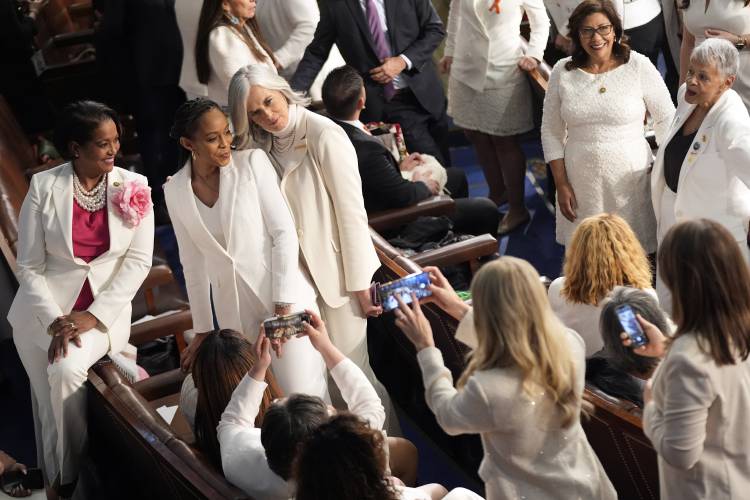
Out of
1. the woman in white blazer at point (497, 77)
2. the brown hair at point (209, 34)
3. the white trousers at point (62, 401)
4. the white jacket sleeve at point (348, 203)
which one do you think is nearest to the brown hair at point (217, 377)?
the white jacket sleeve at point (348, 203)

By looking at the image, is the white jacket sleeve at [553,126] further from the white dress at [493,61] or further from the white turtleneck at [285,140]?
the white turtleneck at [285,140]

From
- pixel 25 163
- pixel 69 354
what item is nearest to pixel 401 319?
pixel 69 354

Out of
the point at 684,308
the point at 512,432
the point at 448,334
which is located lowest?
the point at 448,334

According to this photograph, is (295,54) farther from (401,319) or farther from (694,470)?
(694,470)

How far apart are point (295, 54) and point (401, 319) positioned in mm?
3242

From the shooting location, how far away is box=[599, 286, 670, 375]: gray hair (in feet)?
8.87

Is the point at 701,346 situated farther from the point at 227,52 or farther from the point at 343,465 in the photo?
the point at 227,52

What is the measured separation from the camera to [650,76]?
14.3 feet

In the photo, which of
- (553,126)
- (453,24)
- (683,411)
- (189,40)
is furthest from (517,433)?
(453,24)

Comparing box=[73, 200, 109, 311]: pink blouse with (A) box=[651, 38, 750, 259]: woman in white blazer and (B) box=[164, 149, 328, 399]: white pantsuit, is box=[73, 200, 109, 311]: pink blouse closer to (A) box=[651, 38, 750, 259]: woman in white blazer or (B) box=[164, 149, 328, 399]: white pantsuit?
(B) box=[164, 149, 328, 399]: white pantsuit

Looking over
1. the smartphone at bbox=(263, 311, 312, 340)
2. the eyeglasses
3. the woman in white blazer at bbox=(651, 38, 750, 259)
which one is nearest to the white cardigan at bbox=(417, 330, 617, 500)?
the smartphone at bbox=(263, 311, 312, 340)

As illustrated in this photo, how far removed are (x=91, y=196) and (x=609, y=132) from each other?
216 cm

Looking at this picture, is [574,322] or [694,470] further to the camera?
[574,322]

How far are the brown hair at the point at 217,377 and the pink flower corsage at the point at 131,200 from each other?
0.93m
